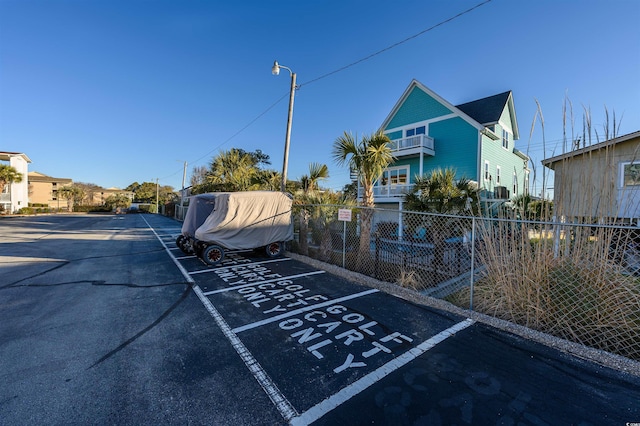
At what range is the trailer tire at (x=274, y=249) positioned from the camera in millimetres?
8352

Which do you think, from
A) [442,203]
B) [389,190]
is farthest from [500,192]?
[442,203]

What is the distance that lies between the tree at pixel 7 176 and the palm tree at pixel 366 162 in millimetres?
42548

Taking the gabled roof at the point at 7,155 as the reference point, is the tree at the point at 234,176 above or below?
below

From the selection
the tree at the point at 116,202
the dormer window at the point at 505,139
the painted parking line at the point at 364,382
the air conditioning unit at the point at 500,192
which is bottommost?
the painted parking line at the point at 364,382

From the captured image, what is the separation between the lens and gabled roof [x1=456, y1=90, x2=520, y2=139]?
52.3 feet

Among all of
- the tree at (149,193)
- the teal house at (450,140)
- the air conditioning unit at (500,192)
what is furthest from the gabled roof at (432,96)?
the tree at (149,193)

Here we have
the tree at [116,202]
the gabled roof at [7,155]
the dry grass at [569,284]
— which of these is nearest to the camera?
the dry grass at [569,284]

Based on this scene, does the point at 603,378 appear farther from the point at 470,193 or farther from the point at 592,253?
the point at 470,193

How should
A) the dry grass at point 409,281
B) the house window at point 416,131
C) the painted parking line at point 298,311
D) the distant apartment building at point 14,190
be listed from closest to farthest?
the painted parking line at point 298,311 < the dry grass at point 409,281 < the house window at point 416,131 < the distant apartment building at point 14,190

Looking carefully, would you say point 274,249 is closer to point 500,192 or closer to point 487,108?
point 500,192

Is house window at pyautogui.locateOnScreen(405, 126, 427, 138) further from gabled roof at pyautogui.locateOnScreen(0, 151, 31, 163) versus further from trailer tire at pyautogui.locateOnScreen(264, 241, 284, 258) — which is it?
A: gabled roof at pyautogui.locateOnScreen(0, 151, 31, 163)

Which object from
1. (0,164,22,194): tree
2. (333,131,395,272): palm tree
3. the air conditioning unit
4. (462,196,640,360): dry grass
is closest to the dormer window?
the air conditioning unit

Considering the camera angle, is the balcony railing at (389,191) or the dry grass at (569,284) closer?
the dry grass at (569,284)

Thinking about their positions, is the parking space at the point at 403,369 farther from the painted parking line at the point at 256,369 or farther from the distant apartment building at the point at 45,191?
the distant apartment building at the point at 45,191
